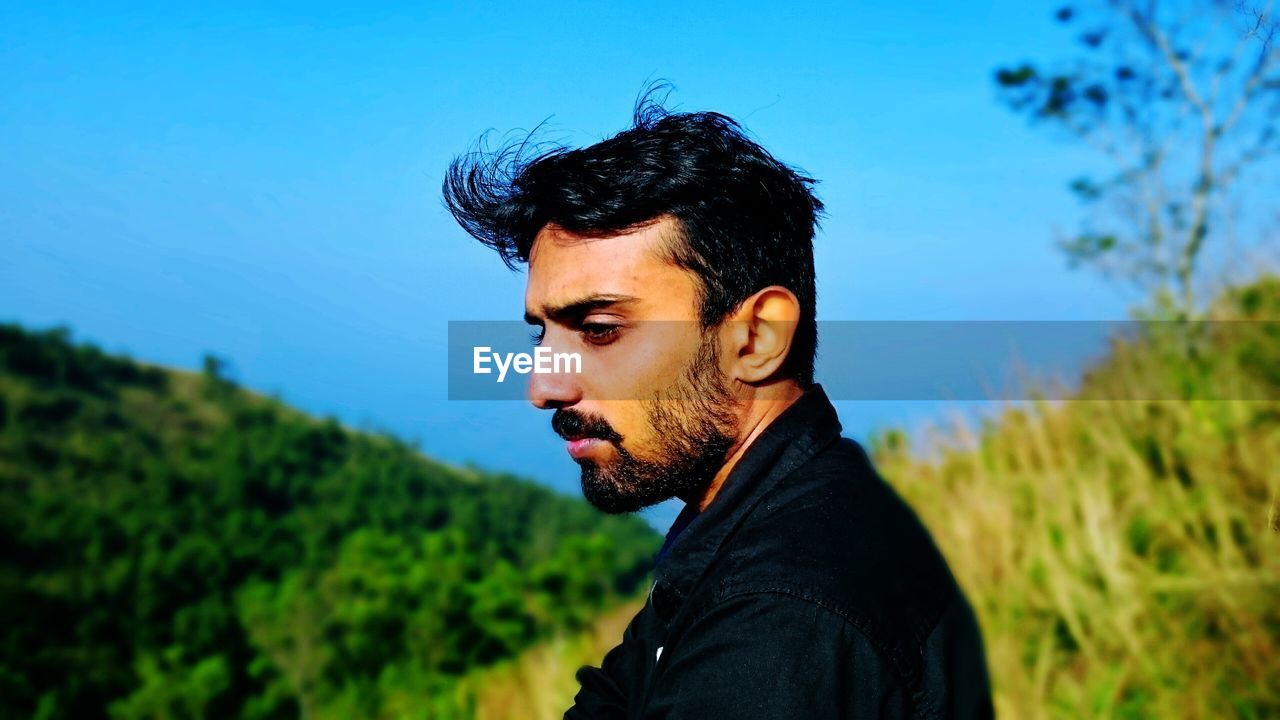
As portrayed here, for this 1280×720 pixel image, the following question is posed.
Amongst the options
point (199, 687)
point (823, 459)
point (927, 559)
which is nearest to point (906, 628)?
point (927, 559)

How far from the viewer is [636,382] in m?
1.81

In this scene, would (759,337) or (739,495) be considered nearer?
(739,495)

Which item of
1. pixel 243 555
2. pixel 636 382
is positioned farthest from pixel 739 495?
pixel 243 555

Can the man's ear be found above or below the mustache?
above

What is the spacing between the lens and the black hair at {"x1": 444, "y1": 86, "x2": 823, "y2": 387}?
73.7 inches

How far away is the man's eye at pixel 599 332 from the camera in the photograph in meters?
1.79

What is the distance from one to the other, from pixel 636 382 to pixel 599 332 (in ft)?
0.36

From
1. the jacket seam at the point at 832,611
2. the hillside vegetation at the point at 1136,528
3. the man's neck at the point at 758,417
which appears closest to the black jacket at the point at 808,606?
the jacket seam at the point at 832,611

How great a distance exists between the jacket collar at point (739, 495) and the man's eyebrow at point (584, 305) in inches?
13.2

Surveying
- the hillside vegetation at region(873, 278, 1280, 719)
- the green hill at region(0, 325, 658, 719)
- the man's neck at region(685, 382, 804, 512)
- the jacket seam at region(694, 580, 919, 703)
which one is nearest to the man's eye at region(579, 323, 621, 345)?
the man's neck at region(685, 382, 804, 512)

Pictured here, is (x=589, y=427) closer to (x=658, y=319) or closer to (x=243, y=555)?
(x=658, y=319)

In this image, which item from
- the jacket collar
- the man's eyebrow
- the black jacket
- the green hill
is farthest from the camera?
the green hill

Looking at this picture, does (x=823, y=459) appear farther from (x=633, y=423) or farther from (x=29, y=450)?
(x=29, y=450)

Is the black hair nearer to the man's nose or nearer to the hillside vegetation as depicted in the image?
the man's nose
